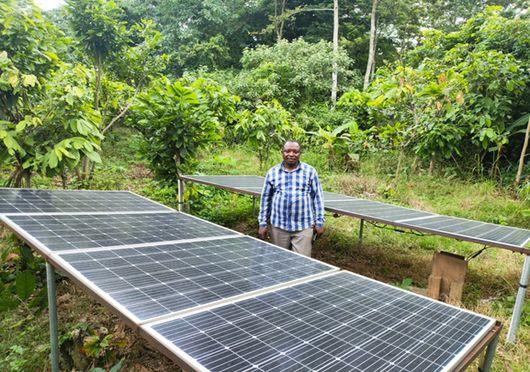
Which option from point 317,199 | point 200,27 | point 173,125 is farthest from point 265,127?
point 200,27

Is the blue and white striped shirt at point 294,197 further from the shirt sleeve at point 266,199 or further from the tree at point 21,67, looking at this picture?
the tree at point 21,67

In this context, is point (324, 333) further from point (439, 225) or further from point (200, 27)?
point (200, 27)

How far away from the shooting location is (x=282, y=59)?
16.5 m

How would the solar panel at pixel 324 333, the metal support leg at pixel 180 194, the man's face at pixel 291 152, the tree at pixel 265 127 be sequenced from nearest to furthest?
the solar panel at pixel 324 333, the man's face at pixel 291 152, the metal support leg at pixel 180 194, the tree at pixel 265 127

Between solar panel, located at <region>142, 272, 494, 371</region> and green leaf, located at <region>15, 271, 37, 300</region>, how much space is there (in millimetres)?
3164

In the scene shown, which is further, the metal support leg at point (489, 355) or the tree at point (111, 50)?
the tree at point (111, 50)

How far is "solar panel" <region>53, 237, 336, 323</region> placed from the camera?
189 centimetres

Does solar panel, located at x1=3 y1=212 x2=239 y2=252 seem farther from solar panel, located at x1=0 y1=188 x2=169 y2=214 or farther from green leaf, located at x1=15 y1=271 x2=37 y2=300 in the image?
green leaf, located at x1=15 y1=271 x2=37 y2=300

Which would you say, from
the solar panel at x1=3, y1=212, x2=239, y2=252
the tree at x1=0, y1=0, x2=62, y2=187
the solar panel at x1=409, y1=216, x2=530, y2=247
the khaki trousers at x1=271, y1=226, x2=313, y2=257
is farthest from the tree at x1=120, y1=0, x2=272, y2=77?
the solar panel at x1=3, y1=212, x2=239, y2=252

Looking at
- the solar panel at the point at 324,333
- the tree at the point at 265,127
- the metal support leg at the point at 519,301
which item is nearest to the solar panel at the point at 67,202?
the solar panel at the point at 324,333

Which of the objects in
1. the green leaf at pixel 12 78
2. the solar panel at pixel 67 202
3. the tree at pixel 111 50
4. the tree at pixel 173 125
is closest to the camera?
the solar panel at pixel 67 202

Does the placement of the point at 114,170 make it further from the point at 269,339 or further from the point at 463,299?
the point at 269,339

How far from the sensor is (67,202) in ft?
13.2

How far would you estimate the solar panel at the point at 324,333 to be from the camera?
1.45m
